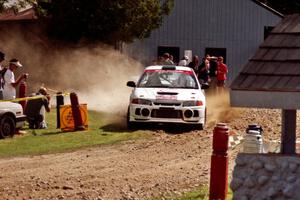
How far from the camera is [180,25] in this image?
41.6 m

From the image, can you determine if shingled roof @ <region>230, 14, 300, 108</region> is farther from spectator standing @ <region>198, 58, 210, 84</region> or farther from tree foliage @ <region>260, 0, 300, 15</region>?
tree foliage @ <region>260, 0, 300, 15</region>

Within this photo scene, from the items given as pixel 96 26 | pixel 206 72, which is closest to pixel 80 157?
pixel 206 72

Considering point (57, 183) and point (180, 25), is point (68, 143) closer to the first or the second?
point (57, 183)

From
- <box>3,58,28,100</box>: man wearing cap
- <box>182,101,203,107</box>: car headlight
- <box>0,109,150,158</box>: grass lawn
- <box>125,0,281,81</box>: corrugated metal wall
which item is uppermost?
<box>125,0,281,81</box>: corrugated metal wall

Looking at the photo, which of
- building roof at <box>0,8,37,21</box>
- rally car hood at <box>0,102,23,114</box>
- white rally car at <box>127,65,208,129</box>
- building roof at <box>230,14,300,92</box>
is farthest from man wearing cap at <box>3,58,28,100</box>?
building roof at <box>0,8,37,21</box>

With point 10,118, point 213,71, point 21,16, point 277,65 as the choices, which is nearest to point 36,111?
point 10,118

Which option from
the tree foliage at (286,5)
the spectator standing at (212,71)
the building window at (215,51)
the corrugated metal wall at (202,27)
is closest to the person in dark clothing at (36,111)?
the spectator standing at (212,71)

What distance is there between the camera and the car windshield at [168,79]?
65.2ft

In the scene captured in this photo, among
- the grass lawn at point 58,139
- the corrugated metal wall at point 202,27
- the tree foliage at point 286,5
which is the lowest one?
the grass lawn at point 58,139

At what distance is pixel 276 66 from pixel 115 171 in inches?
233

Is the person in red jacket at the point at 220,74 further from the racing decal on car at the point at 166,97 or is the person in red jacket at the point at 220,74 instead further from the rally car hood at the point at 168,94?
the racing decal on car at the point at 166,97

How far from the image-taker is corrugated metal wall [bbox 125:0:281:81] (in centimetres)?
4147

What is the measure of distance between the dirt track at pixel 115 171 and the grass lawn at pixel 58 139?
581mm

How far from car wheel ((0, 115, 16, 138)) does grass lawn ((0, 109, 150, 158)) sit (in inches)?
5.8
